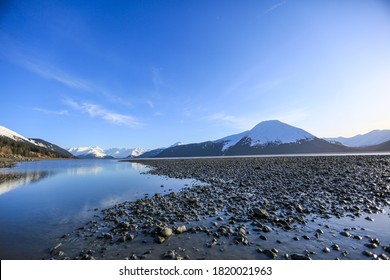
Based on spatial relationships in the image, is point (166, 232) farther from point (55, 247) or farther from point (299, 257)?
point (299, 257)

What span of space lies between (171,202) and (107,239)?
758 cm

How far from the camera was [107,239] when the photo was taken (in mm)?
9805

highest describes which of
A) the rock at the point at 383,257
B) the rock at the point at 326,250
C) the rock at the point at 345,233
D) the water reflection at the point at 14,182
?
the water reflection at the point at 14,182

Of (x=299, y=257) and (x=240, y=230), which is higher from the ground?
(x=240, y=230)

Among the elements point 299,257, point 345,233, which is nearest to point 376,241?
point 345,233

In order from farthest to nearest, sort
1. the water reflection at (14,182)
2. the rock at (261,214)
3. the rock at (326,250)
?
the water reflection at (14,182)
the rock at (261,214)
the rock at (326,250)

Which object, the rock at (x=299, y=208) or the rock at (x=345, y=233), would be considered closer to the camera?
the rock at (x=345, y=233)

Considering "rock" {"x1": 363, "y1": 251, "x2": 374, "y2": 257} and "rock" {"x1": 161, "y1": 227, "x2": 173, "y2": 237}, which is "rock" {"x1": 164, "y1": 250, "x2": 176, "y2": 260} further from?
"rock" {"x1": 363, "y1": 251, "x2": 374, "y2": 257}

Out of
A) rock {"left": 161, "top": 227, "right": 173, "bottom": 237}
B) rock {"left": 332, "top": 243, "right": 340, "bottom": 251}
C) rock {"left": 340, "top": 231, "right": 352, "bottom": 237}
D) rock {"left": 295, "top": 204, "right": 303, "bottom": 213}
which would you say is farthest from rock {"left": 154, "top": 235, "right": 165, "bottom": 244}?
rock {"left": 295, "top": 204, "right": 303, "bottom": 213}

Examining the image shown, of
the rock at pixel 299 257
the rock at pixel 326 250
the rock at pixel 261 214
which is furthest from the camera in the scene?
the rock at pixel 261 214

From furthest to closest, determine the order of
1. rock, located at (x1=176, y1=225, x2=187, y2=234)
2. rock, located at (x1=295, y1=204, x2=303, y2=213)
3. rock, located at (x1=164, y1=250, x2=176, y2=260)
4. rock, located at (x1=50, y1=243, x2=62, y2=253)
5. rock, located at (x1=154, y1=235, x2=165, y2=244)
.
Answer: rock, located at (x1=295, y1=204, x2=303, y2=213), rock, located at (x1=176, y1=225, x2=187, y2=234), rock, located at (x1=154, y1=235, x2=165, y2=244), rock, located at (x1=50, y1=243, x2=62, y2=253), rock, located at (x1=164, y1=250, x2=176, y2=260)

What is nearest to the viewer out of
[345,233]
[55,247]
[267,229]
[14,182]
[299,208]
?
[55,247]

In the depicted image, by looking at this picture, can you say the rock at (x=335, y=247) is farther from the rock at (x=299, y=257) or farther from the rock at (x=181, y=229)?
the rock at (x=181, y=229)

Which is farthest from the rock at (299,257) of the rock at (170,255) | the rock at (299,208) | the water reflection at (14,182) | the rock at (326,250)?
the water reflection at (14,182)
